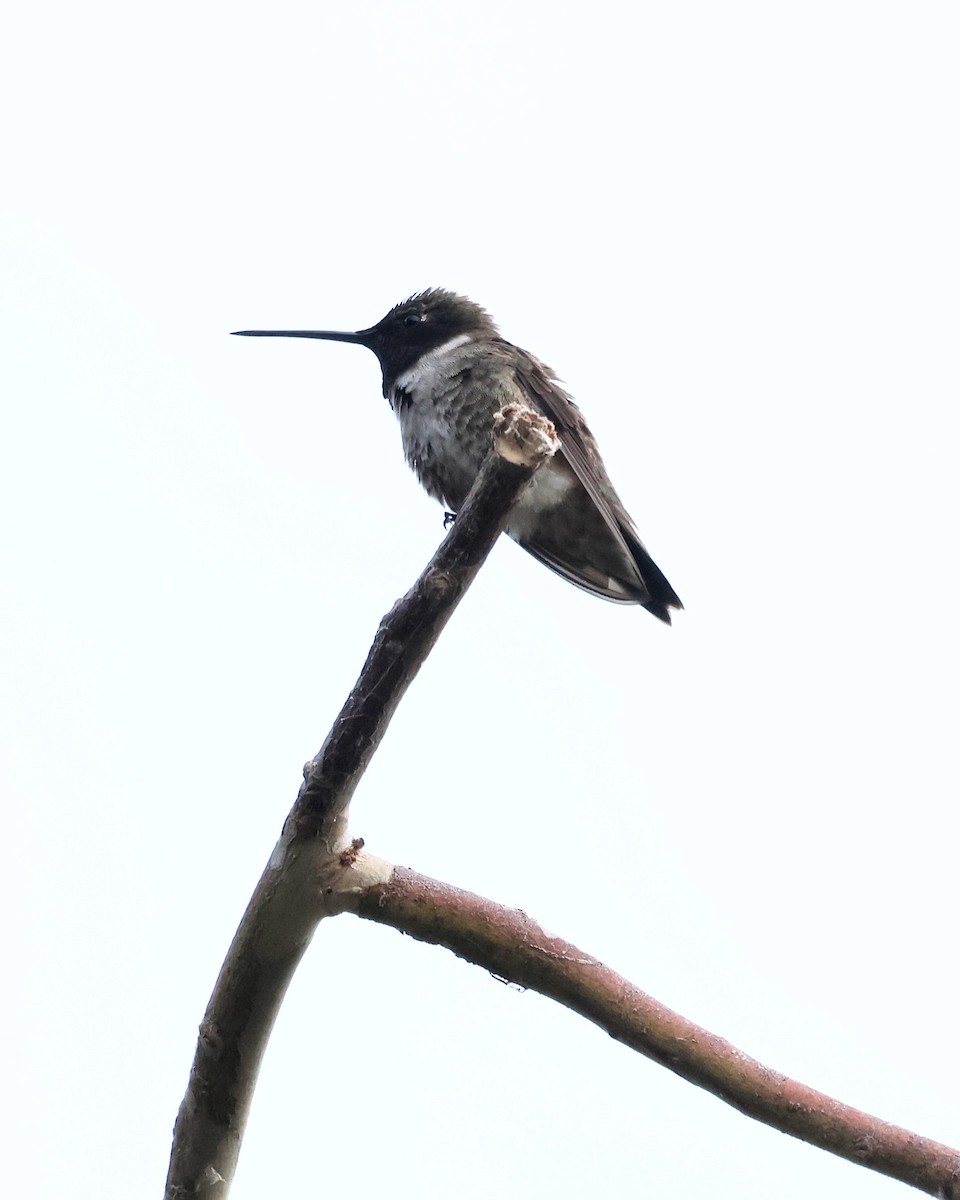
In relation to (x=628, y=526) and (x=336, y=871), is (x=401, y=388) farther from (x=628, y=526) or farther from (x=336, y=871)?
(x=336, y=871)

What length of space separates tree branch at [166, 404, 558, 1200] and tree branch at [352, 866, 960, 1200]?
144 mm

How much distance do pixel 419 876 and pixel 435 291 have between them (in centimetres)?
479

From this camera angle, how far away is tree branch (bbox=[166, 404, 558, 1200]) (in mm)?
3068

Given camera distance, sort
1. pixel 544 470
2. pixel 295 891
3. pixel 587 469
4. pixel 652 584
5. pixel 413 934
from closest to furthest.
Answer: pixel 295 891
pixel 413 934
pixel 544 470
pixel 587 469
pixel 652 584

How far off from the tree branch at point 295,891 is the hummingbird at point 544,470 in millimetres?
2888

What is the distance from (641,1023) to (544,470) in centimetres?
334

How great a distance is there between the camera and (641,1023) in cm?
312

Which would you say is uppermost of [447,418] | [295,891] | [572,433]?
[572,433]

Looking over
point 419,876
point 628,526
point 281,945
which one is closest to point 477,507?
point 419,876

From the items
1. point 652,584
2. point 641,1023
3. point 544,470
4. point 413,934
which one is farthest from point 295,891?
point 652,584

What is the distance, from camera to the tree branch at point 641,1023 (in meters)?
3.10

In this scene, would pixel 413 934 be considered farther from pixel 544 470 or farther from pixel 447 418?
pixel 447 418

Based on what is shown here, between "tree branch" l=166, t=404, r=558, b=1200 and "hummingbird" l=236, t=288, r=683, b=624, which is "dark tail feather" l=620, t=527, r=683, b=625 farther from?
"tree branch" l=166, t=404, r=558, b=1200

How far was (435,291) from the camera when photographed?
7336 millimetres
